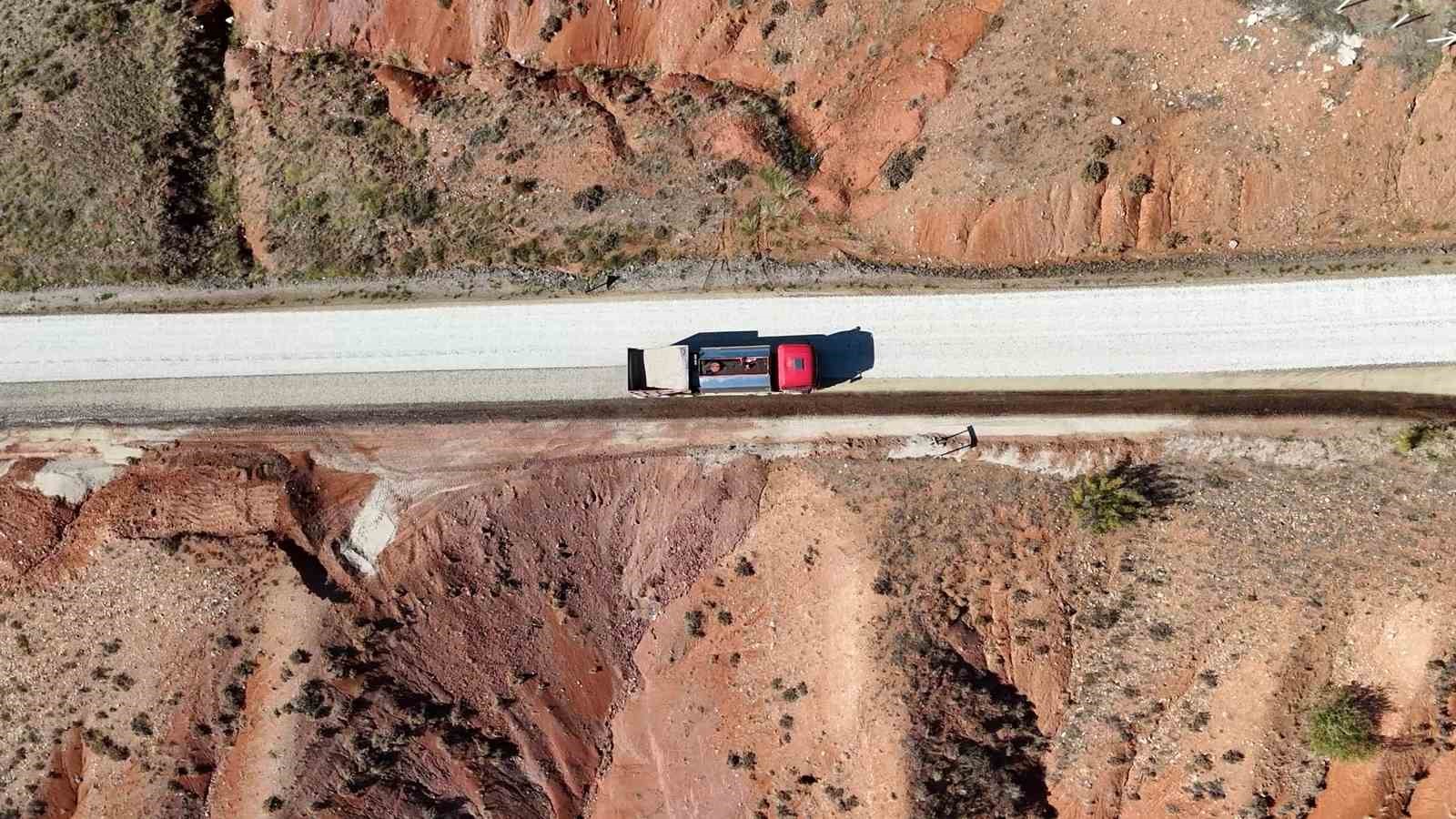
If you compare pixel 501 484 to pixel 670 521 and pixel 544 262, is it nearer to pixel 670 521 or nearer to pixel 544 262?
pixel 670 521

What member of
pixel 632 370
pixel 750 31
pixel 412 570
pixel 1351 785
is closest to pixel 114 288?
pixel 412 570

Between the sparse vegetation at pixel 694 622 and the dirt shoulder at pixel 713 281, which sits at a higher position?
the dirt shoulder at pixel 713 281

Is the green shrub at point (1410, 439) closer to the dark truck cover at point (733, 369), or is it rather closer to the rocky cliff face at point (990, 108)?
the rocky cliff face at point (990, 108)

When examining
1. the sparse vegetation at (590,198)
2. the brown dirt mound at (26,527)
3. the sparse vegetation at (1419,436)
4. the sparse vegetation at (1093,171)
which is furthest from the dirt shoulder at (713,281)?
the brown dirt mound at (26,527)

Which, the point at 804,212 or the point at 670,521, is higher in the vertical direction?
the point at 804,212

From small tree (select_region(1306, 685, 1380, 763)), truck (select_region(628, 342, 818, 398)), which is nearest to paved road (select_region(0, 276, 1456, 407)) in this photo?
truck (select_region(628, 342, 818, 398))

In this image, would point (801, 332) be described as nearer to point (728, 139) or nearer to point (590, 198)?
point (728, 139)
